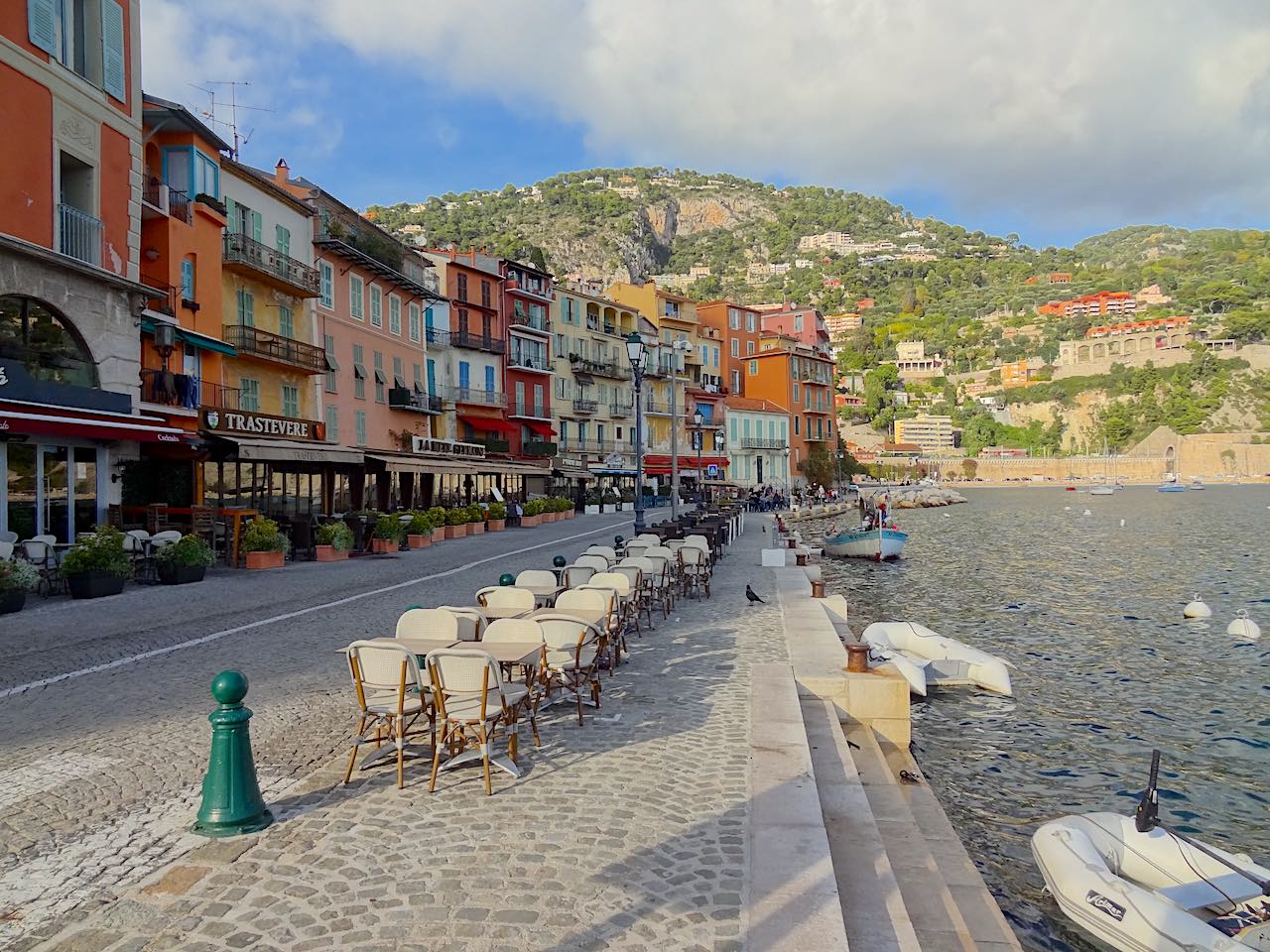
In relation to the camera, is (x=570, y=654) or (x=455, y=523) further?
(x=455, y=523)

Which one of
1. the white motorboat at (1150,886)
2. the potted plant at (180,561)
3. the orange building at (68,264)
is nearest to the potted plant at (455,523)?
the orange building at (68,264)

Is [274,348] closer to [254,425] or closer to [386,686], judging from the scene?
[254,425]

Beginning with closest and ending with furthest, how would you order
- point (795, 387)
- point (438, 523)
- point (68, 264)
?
point (68, 264)
point (438, 523)
point (795, 387)

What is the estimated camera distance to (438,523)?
26.0m

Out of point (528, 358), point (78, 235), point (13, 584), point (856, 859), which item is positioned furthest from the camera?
point (528, 358)

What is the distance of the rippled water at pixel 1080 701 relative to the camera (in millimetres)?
8312

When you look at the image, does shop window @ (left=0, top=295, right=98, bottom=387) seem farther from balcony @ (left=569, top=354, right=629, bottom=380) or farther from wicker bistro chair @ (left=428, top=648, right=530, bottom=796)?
balcony @ (left=569, top=354, right=629, bottom=380)

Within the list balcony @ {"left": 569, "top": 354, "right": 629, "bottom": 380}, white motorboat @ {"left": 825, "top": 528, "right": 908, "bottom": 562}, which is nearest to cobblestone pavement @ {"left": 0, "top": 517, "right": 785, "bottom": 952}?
white motorboat @ {"left": 825, "top": 528, "right": 908, "bottom": 562}

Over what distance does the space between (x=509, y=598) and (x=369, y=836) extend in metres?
4.00

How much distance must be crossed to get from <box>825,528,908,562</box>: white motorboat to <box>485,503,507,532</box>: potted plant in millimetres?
13328

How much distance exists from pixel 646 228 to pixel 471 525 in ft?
453

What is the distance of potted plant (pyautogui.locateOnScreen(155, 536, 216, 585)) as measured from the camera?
15.2 m

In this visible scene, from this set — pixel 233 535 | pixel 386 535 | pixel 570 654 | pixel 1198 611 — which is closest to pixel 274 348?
pixel 386 535

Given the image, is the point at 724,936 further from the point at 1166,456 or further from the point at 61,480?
the point at 1166,456
